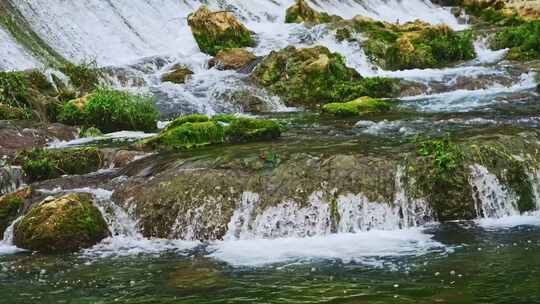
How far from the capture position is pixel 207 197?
10430 mm

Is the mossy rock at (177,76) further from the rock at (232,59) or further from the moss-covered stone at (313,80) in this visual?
the moss-covered stone at (313,80)

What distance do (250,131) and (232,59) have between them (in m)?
11.8

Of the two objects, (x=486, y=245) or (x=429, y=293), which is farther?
(x=486, y=245)

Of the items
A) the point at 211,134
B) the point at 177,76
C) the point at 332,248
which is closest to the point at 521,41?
the point at 177,76

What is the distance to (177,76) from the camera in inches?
935

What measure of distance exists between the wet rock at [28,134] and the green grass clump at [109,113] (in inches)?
28.7

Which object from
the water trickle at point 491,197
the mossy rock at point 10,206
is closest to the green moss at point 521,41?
the water trickle at point 491,197

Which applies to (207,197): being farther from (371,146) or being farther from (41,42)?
(41,42)

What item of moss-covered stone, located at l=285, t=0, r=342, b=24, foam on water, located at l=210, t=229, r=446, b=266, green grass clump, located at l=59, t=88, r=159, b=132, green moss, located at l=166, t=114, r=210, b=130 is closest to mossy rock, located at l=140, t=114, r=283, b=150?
green moss, located at l=166, t=114, r=210, b=130

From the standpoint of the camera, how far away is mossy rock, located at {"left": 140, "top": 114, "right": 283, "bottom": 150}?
45.3ft

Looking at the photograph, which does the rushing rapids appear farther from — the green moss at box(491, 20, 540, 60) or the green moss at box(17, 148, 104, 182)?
the green moss at box(491, 20, 540, 60)

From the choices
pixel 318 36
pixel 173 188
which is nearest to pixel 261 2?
pixel 318 36

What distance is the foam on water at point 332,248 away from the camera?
27.7 feet

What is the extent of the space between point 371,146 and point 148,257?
4971 millimetres
